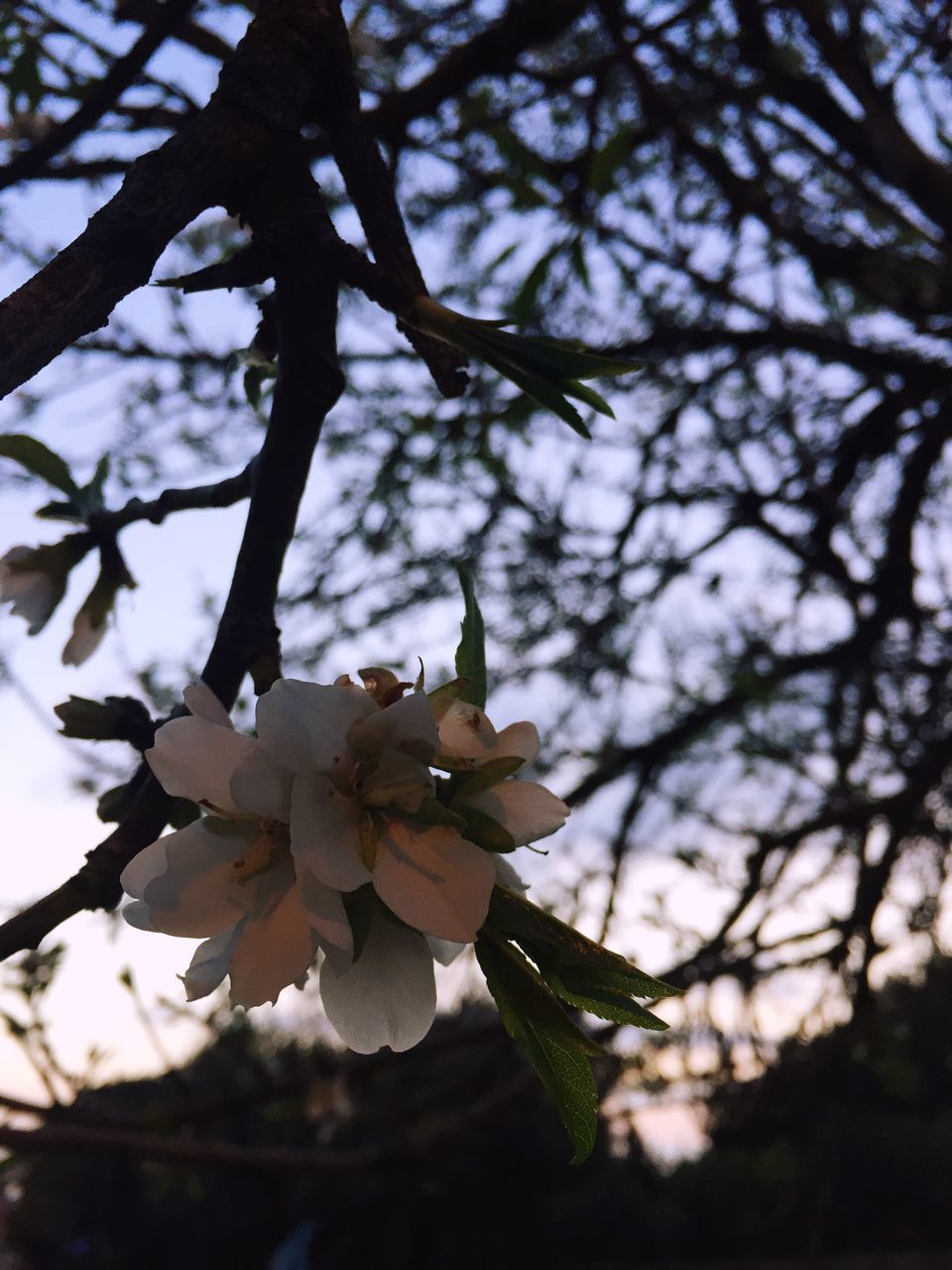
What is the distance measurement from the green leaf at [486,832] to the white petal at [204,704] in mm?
99

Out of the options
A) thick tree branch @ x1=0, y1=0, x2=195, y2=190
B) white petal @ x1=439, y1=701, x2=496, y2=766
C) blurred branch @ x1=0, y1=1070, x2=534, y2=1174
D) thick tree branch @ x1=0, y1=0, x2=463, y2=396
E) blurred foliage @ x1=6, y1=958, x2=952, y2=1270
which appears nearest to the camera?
thick tree branch @ x1=0, y1=0, x2=463, y2=396

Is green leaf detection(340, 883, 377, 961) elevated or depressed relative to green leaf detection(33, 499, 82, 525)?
depressed

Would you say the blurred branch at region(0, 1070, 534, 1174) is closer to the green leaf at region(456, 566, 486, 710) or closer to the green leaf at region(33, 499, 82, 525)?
the green leaf at region(33, 499, 82, 525)

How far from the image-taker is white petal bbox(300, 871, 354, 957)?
1.23 ft

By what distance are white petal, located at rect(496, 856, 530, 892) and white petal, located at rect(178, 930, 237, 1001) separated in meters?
0.11

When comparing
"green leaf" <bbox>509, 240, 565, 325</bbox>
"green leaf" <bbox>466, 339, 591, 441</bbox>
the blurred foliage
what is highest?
"green leaf" <bbox>509, 240, 565, 325</bbox>

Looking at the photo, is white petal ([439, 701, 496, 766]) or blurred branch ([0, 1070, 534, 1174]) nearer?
white petal ([439, 701, 496, 766])

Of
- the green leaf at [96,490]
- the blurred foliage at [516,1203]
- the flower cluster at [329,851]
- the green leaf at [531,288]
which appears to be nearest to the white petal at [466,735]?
the flower cluster at [329,851]

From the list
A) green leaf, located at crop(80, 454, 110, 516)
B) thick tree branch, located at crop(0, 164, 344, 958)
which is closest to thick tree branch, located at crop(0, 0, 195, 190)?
green leaf, located at crop(80, 454, 110, 516)

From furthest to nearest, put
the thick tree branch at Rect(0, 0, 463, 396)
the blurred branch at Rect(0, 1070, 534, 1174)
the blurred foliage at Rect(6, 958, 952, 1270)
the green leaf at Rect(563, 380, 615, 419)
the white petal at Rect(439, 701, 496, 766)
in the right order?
the blurred foliage at Rect(6, 958, 952, 1270) < the blurred branch at Rect(0, 1070, 534, 1174) < the green leaf at Rect(563, 380, 615, 419) < the white petal at Rect(439, 701, 496, 766) < the thick tree branch at Rect(0, 0, 463, 396)

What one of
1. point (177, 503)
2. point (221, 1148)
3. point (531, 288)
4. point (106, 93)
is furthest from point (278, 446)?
point (221, 1148)

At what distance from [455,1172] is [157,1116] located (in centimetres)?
384

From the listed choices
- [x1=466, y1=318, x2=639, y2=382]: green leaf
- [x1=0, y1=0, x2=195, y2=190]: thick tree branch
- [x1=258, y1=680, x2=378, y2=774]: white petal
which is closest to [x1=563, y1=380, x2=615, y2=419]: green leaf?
[x1=466, y1=318, x2=639, y2=382]: green leaf

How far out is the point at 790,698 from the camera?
2461mm
